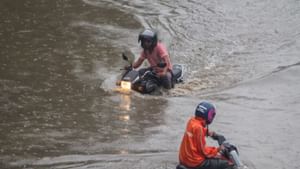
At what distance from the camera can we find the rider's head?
14.8 meters

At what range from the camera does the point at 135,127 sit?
41.3 feet

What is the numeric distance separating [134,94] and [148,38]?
1453mm

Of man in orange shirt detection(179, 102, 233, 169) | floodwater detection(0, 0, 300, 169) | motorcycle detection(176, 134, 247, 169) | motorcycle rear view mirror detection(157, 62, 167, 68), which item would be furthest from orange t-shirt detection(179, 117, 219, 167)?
motorcycle rear view mirror detection(157, 62, 167, 68)

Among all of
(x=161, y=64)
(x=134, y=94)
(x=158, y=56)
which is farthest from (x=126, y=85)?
(x=158, y=56)

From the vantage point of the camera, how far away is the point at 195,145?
9.35 meters

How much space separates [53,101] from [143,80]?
96.5 inches

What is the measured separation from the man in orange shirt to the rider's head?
5674 millimetres

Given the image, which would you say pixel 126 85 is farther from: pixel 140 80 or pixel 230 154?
pixel 230 154

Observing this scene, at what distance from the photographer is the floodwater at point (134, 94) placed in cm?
1133

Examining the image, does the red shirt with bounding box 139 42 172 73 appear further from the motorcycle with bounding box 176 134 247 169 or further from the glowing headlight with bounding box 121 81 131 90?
the motorcycle with bounding box 176 134 247 169

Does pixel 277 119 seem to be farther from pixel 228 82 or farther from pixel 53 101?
pixel 53 101

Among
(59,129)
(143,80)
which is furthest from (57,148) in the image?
(143,80)

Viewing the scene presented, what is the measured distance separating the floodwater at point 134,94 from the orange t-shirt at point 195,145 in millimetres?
1255

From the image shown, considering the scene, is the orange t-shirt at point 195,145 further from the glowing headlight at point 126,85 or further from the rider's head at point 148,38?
the rider's head at point 148,38
